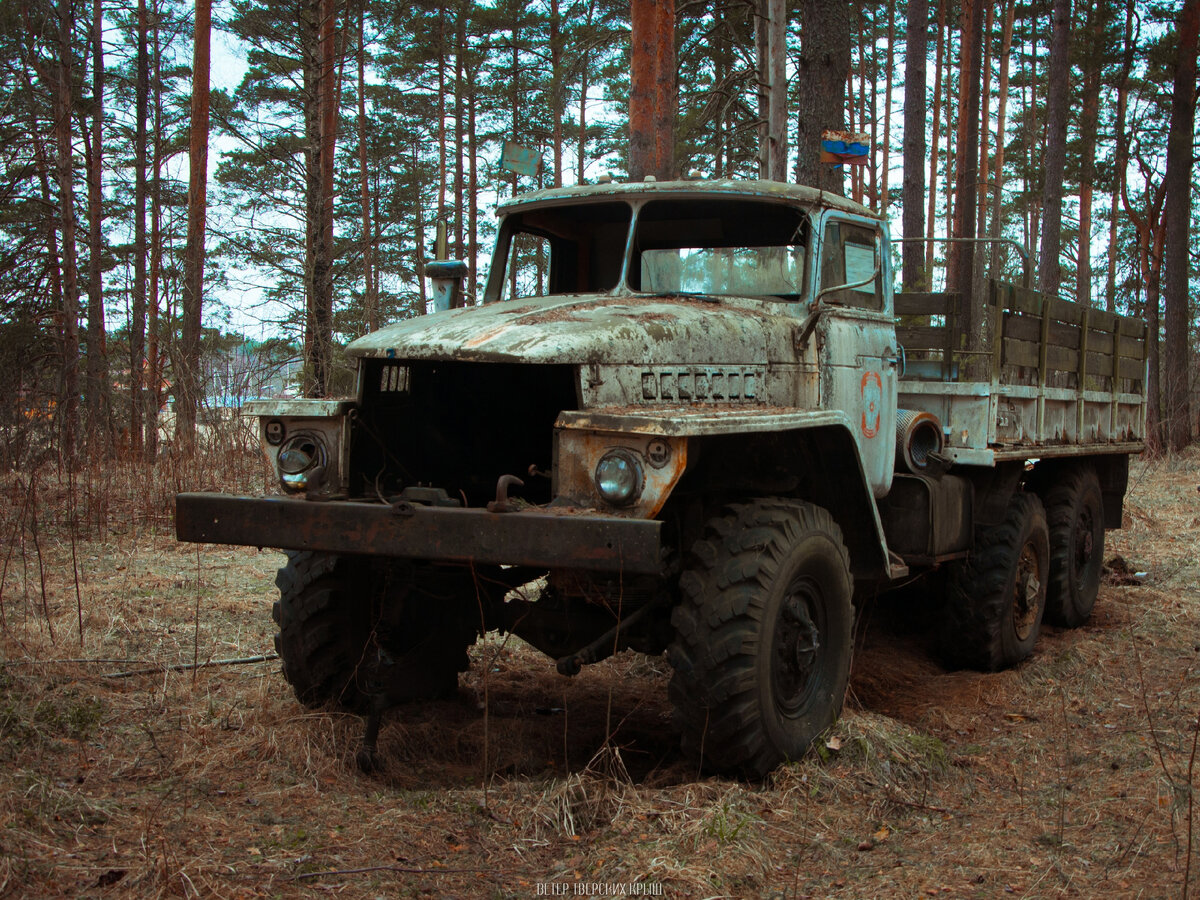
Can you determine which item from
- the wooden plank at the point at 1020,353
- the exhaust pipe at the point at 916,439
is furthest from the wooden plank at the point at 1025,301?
the exhaust pipe at the point at 916,439

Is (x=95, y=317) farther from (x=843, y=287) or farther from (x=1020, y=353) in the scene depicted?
(x=843, y=287)

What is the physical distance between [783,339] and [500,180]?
24.4 meters

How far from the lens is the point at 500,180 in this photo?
28297 mm

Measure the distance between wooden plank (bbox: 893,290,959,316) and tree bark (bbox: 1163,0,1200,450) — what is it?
1337 cm

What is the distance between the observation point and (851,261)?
557 cm

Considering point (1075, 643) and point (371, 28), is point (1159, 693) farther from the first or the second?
point (371, 28)

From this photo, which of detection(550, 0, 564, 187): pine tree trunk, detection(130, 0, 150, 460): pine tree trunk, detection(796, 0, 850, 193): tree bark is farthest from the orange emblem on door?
detection(550, 0, 564, 187): pine tree trunk

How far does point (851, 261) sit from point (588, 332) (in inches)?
78.8

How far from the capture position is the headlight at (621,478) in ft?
12.1

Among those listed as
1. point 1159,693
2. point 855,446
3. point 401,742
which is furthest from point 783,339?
point 1159,693

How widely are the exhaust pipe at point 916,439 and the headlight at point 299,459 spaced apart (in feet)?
10.5

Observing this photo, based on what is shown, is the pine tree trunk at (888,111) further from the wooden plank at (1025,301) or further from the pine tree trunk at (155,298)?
the wooden plank at (1025,301)

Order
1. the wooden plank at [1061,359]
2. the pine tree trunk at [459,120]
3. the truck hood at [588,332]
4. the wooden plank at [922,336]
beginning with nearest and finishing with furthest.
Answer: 1. the truck hood at [588,332]
2. the wooden plank at [1061,359]
3. the wooden plank at [922,336]
4. the pine tree trunk at [459,120]

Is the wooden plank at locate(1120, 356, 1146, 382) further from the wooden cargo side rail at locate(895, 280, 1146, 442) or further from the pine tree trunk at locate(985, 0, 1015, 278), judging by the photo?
the pine tree trunk at locate(985, 0, 1015, 278)
